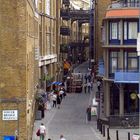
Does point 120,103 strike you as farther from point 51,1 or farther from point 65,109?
point 51,1

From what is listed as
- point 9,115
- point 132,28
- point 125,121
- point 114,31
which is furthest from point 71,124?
point 9,115

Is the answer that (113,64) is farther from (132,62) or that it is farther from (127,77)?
(127,77)

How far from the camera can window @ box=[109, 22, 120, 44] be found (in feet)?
147

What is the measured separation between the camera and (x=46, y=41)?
209 feet

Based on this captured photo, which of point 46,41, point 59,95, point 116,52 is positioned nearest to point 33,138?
point 116,52

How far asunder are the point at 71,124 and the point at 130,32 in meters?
8.13

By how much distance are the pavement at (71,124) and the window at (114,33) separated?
5978 mm

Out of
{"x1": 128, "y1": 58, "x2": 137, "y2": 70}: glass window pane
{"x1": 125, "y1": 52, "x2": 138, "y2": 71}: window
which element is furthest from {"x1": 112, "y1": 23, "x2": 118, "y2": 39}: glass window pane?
{"x1": 128, "y1": 58, "x2": 137, "y2": 70}: glass window pane

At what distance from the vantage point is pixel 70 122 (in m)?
43.9

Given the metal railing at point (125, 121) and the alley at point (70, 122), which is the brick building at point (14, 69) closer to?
the alley at point (70, 122)

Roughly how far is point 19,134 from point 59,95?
2762 cm

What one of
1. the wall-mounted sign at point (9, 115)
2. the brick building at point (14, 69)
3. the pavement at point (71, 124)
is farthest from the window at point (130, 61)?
the wall-mounted sign at point (9, 115)

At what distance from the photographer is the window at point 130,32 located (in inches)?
Result: 1746

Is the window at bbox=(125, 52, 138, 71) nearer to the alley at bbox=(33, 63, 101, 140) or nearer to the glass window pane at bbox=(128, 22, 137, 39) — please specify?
the glass window pane at bbox=(128, 22, 137, 39)
